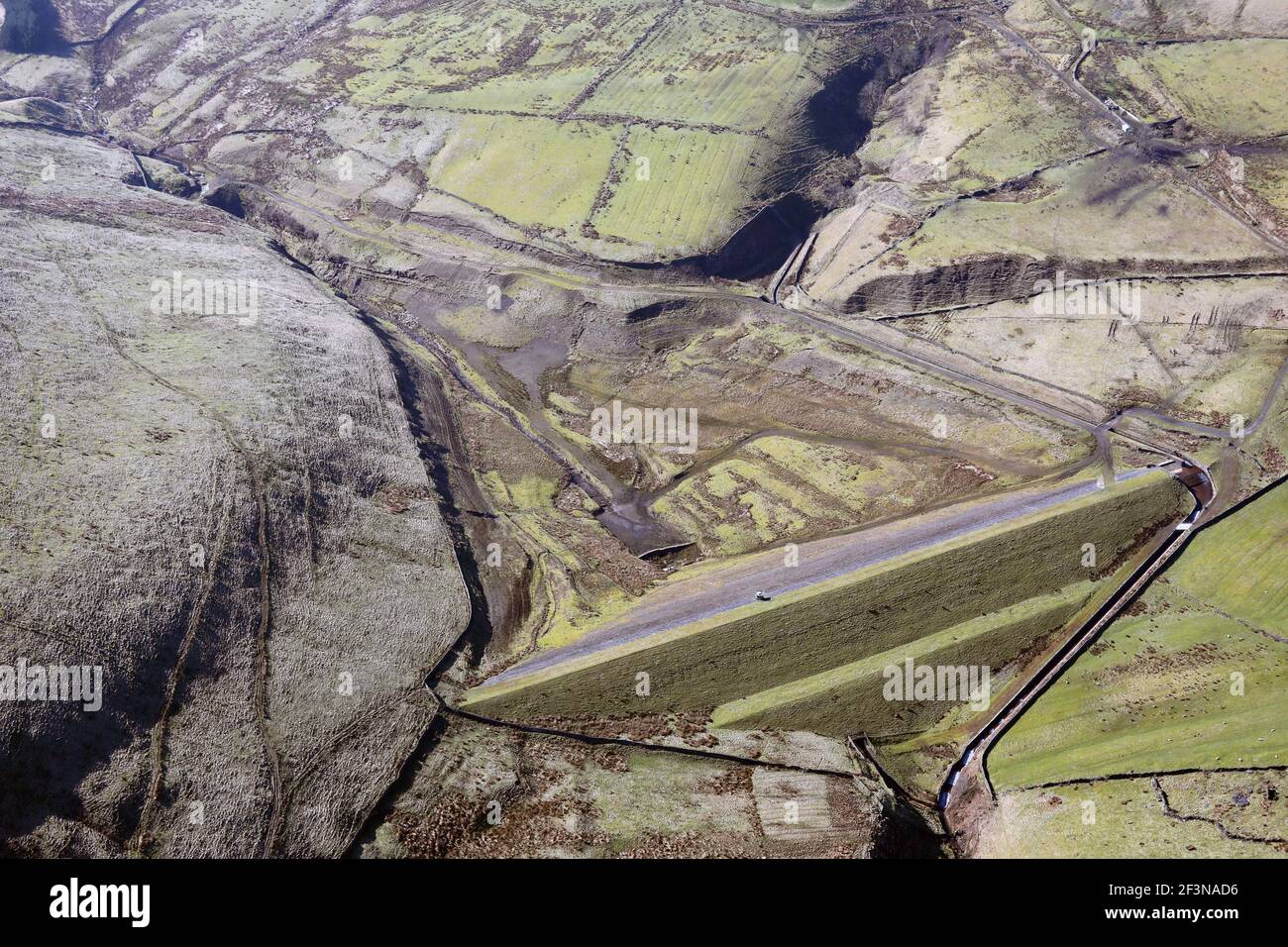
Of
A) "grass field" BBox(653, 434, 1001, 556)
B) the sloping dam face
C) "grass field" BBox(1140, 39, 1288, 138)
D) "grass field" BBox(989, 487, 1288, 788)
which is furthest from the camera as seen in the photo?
"grass field" BBox(1140, 39, 1288, 138)

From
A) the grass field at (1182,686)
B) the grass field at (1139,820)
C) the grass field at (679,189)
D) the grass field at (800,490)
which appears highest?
the grass field at (679,189)

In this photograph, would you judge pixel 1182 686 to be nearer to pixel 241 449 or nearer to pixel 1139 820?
pixel 1139 820

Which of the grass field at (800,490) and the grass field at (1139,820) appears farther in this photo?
the grass field at (800,490)

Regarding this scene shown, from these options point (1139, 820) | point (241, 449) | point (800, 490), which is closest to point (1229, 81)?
point (800, 490)

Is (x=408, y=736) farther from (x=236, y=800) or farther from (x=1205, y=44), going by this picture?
(x=1205, y=44)

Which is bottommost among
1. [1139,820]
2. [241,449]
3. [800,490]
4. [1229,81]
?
[1139,820]

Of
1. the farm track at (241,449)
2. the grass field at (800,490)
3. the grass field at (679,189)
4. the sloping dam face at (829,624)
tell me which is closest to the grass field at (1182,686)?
the sloping dam face at (829,624)

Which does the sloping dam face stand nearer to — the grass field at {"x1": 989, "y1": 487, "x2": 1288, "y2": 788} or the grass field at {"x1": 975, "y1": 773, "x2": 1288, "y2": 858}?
the grass field at {"x1": 989, "y1": 487, "x2": 1288, "y2": 788}

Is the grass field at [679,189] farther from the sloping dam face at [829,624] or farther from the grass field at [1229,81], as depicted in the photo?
the sloping dam face at [829,624]

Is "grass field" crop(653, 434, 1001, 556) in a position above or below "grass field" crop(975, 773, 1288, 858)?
above

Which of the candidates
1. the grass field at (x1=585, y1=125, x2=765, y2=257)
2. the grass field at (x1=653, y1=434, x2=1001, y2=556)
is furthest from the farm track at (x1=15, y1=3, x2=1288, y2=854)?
the grass field at (x1=653, y1=434, x2=1001, y2=556)
